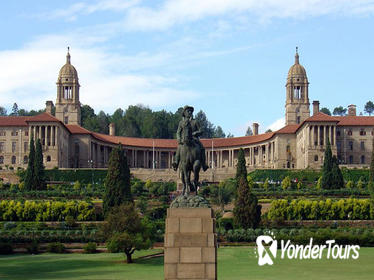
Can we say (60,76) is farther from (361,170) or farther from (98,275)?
(98,275)

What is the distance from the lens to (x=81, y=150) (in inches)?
4456

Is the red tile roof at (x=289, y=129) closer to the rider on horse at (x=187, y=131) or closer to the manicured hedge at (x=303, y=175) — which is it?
the manicured hedge at (x=303, y=175)

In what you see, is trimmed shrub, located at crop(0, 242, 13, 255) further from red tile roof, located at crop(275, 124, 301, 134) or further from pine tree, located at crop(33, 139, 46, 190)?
red tile roof, located at crop(275, 124, 301, 134)

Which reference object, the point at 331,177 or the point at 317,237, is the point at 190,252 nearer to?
the point at 317,237

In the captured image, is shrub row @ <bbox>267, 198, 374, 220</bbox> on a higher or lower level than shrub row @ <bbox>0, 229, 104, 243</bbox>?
higher

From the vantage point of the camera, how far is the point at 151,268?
3959 cm

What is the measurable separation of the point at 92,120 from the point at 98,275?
11179 cm

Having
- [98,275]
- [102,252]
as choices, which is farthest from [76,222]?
[98,275]

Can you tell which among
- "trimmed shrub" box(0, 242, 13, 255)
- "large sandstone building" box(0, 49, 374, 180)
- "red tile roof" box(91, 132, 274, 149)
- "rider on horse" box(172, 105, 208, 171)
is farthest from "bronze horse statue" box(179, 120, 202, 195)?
"red tile roof" box(91, 132, 274, 149)

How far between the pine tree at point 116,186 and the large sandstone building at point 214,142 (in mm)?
35309
